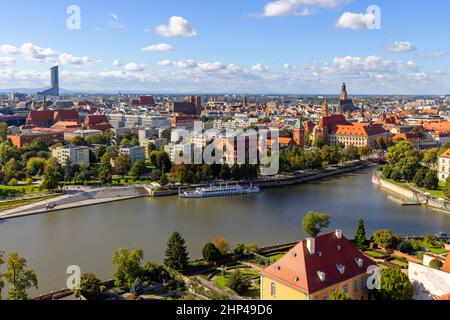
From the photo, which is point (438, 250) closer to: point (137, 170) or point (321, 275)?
point (321, 275)

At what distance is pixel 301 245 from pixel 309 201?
9722 millimetres

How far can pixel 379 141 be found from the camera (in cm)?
2919

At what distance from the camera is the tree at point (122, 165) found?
1916 centimetres

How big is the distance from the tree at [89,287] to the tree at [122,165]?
12173mm

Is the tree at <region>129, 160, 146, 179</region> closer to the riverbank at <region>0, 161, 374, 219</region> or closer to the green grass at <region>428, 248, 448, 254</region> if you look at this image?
the riverbank at <region>0, 161, 374, 219</region>

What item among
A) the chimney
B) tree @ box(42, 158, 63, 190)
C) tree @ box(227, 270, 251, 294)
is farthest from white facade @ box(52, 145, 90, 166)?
the chimney

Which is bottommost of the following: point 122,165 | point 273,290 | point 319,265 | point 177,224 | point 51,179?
point 177,224

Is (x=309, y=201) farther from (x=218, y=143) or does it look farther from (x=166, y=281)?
(x=166, y=281)

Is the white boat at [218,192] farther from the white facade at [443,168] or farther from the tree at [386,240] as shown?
the tree at [386,240]

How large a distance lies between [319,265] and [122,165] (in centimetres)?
1411

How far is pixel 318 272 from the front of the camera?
6000 millimetres

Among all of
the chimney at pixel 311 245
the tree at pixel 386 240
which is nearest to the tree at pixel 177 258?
the chimney at pixel 311 245

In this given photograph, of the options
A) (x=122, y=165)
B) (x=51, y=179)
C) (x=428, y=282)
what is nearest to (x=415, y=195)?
(x=428, y=282)

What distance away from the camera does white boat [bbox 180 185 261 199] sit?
16812mm
